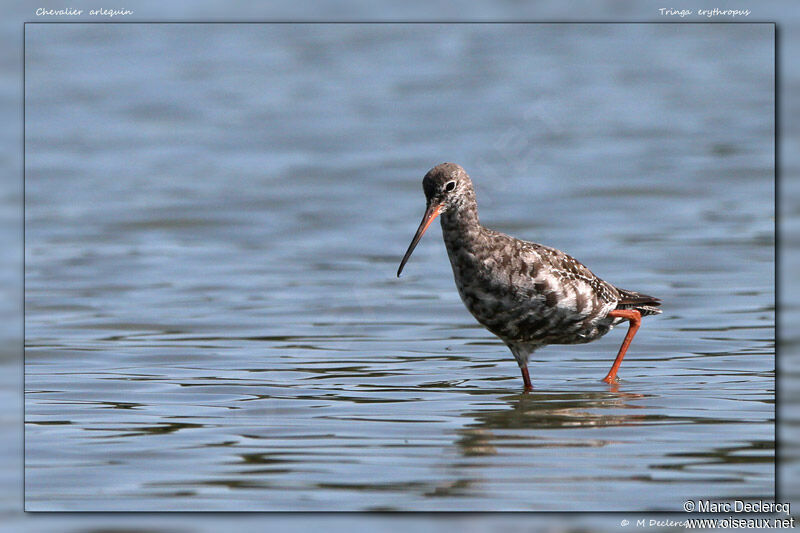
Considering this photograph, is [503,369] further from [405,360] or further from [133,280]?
[133,280]

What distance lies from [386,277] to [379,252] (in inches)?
46.3

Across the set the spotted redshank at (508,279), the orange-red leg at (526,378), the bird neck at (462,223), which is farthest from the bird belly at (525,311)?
the bird neck at (462,223)

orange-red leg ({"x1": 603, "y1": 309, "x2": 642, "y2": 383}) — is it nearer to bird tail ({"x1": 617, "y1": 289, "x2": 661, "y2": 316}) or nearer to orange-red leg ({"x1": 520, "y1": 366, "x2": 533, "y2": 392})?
bird tail ({"x1": 617, "y1": 289, "x2": 661, "y2": 316})

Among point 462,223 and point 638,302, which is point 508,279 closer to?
point 462,223

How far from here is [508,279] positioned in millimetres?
9508

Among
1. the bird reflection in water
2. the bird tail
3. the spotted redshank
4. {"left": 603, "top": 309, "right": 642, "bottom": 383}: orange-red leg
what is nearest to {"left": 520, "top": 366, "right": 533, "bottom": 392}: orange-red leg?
the spotted redshank

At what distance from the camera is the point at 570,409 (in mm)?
9008

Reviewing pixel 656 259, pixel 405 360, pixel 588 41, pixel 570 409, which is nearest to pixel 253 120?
pixel 588 41

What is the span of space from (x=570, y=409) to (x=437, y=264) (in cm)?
613

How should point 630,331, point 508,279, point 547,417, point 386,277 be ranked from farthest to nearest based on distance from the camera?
point 386,277 → point 630,331 → point 508,279 → point 547,417

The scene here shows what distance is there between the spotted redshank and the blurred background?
0.49m

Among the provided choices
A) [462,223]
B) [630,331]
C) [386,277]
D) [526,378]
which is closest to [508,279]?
[462,223]

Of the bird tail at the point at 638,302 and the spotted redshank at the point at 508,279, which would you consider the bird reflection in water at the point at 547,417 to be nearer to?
the spotted redshank at the point at 508,279

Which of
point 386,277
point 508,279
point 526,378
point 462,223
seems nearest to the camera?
point 508,279
